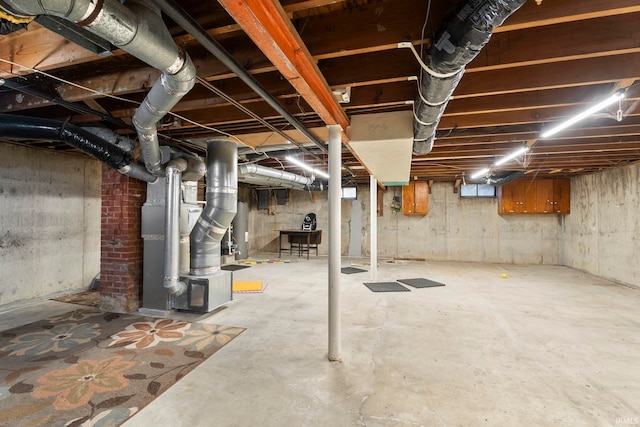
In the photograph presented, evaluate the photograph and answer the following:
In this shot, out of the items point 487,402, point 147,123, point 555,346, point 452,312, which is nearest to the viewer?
point 487,402

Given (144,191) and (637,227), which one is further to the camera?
(637,227)

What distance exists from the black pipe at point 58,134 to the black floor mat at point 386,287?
3.79 meters

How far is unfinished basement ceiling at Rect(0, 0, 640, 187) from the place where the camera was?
1532mm

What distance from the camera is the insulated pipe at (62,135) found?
263 cm

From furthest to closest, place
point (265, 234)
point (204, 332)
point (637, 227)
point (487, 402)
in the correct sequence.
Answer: point (265, 234), point (637, 227), point (204, 332), point (487, 402)

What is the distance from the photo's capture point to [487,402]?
1786 millimetres

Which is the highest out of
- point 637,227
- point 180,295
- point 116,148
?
point 116,148

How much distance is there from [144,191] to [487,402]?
3.98 meters

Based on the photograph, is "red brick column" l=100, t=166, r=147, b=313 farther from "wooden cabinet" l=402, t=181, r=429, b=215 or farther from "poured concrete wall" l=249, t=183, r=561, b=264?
"wooden cabinet" l=402, t=181, r=429, b=215

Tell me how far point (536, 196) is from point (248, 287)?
691cm

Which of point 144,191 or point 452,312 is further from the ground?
point 144,191

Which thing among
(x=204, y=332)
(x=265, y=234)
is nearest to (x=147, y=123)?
(x=204, y=332)

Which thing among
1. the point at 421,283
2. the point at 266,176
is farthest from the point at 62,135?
the point at 421,283

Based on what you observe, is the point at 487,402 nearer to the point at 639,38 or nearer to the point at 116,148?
the point at 639,38
